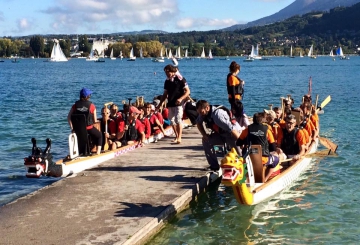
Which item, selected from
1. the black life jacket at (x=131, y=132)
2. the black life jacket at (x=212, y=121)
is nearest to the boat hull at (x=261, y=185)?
the black life jacket at (x=212, y=121)

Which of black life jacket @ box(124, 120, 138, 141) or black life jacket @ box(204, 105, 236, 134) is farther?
black life jacket @ box(124, 120, 138, 141)

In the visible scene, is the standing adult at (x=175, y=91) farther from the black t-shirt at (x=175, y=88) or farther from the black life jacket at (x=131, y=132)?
the black life jacket at (x=131, y=132)

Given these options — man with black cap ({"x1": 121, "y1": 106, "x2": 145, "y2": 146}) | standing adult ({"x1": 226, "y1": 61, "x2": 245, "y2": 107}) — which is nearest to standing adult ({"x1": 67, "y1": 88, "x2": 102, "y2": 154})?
man with black cap ({"x1": 121, "y1": 106, "x2": 145, "y2": 146})

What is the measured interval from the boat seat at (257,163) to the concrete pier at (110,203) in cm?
125

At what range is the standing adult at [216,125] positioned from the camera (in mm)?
10188

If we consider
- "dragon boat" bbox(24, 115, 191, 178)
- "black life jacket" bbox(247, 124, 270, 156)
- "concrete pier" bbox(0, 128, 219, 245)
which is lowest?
"concrete pier" bbox(0, 128, 219, 245)

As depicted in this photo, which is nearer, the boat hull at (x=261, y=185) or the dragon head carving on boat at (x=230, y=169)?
the dragon head carving on boat at (x=230, y=169)

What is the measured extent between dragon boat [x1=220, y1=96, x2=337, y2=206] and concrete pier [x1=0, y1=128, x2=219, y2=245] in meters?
1.24

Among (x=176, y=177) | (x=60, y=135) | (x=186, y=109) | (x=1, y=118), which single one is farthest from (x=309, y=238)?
(x=1, y=118)

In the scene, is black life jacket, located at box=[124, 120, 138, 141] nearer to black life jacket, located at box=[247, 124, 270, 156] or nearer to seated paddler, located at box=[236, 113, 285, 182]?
seated paddler, located at box=[236, 113, 285, 182]

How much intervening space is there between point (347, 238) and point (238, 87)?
17.0 ft

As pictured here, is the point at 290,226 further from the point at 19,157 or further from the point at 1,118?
the point at 1,118

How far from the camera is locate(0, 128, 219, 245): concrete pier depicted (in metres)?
7.75

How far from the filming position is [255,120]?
1001cm
